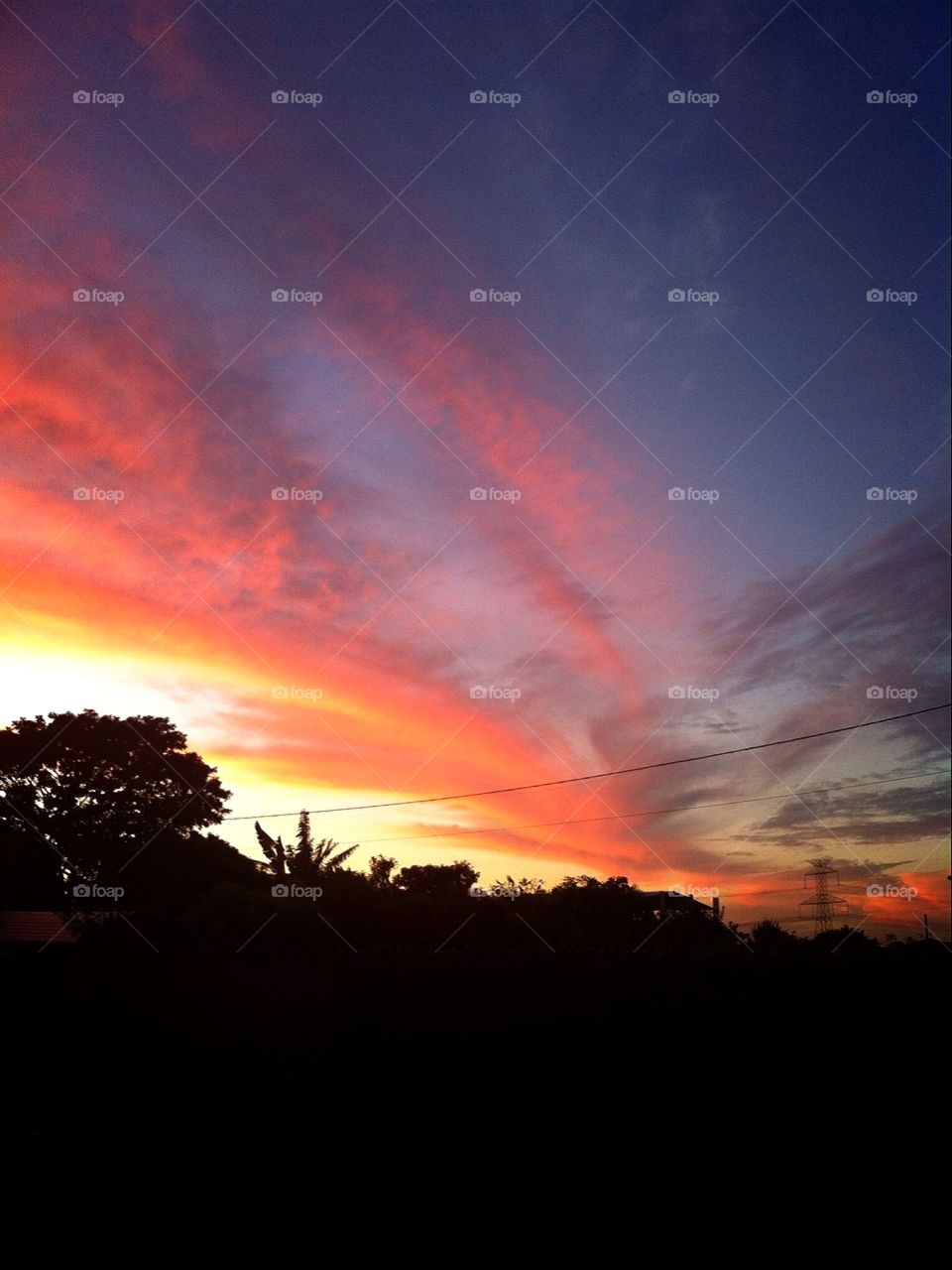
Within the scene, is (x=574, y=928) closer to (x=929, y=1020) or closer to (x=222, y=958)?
(x=222, y=958)

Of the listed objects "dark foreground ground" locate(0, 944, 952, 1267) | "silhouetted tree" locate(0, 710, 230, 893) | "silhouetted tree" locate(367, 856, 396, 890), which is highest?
"silhouetted tree" locate(0, 710, 230, 893)

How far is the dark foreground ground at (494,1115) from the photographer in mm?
6191

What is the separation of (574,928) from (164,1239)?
798 centimetres

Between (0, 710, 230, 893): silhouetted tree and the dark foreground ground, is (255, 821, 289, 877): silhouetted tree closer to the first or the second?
(0, 710, 230, 893): silhouetted tree

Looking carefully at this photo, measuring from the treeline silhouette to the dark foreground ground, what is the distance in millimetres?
691

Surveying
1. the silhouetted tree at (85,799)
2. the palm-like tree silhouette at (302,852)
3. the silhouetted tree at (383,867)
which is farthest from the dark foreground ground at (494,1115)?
the silhouetted tree at (85,799)

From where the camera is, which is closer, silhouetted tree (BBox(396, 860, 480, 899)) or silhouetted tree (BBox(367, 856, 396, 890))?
silhouetted tree (BBox(367, 856, 396, 890))

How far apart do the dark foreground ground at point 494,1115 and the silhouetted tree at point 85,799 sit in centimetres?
1507

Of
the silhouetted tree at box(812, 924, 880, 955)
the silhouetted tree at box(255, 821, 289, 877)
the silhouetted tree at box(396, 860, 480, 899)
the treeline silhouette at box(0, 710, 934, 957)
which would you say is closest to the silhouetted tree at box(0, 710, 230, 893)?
the treeline silhouette at box(0, 710, 934, 957)

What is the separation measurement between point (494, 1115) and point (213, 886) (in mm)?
7569

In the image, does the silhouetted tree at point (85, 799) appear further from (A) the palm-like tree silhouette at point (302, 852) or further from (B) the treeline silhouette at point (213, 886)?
(A) the palm-like tree silhouette at point (302, 852)

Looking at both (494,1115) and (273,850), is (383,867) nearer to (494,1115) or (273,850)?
(273,850)

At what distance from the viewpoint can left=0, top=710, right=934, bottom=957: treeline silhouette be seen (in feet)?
39.7

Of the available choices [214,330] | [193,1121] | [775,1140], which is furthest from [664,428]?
[193,1121]
